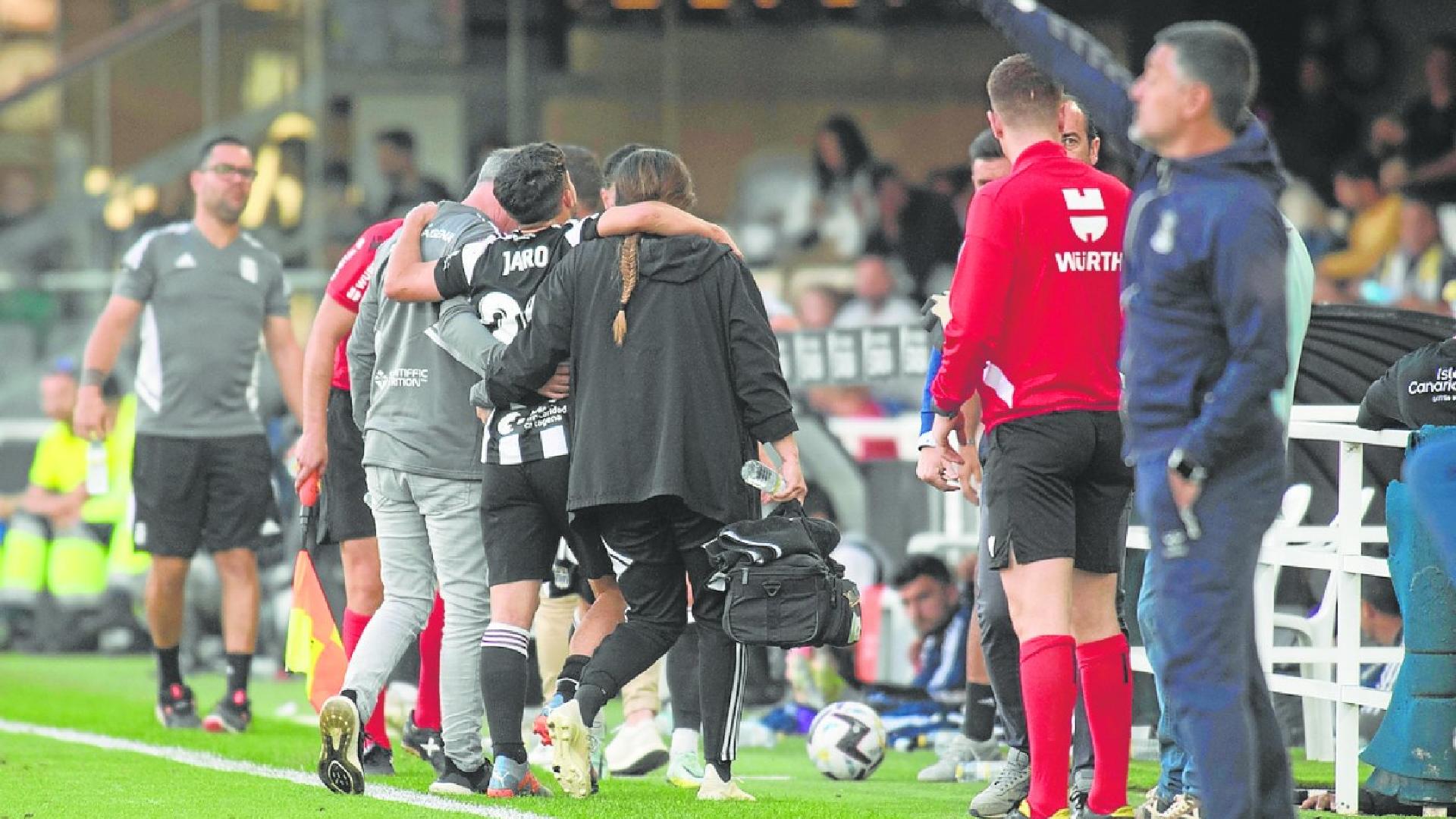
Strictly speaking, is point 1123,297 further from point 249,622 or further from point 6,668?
point 6,668

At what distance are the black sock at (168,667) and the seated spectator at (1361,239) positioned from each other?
771 centimetres

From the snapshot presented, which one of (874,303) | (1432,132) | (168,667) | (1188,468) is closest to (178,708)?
(168,667)

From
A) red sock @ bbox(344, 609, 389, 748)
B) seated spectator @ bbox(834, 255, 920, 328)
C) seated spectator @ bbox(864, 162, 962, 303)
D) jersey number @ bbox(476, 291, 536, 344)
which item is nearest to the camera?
jersey number @ bbox(476, 291, 536, 344)

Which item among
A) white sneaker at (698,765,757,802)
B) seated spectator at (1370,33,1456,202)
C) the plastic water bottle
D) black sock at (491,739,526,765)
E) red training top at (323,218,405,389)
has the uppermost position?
A: seated spectator at (1370,33,1456,202)

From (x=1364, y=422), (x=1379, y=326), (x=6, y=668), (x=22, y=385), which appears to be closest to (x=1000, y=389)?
(x=1364, y=422)

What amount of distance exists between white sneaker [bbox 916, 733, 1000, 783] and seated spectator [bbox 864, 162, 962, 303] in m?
8.17

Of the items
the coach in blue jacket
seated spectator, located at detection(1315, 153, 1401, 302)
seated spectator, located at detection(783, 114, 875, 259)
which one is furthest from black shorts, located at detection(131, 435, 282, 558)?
seated spectator, located at detection(783, 114, 875, 259)

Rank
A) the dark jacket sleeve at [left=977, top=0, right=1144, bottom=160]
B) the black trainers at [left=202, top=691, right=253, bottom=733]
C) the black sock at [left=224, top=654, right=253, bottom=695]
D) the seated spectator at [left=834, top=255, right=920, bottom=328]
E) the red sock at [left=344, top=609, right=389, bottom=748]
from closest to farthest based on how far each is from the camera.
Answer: the dark jacket sleeve at [left=977, top=0, right=1144, bottom=160] → the red sock at [left=344, top=609, right=389, bottom=748] → the black trainers at [left=202, top=691, right=253, bottom=733] → the black sock at [left=224, top=654, right=253, bottom=695] → the seated spectator at [left=834, top=255, right=920, bottom=328]

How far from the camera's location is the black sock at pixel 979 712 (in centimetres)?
747

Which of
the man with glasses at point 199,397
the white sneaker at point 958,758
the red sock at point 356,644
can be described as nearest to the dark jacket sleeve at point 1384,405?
the white sneaker at point 958,758

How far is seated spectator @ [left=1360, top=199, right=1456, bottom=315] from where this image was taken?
12625mm

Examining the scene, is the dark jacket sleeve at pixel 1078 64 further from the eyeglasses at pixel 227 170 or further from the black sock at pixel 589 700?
the eyeglasses at pixel 227 170

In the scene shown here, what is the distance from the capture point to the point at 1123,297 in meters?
4.68

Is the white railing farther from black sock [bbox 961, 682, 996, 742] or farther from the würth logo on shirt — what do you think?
the würth logo on shirt
